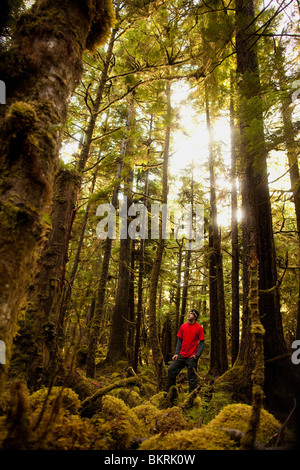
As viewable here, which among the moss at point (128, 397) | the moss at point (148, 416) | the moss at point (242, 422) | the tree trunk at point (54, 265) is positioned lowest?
the moss at point (128, 397)

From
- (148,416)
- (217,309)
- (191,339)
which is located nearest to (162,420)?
(148,416)

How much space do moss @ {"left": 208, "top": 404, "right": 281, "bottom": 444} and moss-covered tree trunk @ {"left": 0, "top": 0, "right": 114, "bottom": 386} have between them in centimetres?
225

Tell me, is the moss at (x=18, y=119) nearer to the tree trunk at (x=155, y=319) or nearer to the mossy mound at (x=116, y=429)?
the mossy mound at (x=116, y=429)

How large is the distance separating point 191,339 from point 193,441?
14.6 ft

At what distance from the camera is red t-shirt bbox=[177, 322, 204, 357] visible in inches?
239

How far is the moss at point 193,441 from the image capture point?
1841 mm

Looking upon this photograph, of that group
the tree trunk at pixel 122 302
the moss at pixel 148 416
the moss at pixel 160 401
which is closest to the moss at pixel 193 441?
the moss at pixel 148 416

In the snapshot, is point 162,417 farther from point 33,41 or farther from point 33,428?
point 33,41

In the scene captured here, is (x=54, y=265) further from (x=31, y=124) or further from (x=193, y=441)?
(x=193, y=441)

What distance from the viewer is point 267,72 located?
17.5ft

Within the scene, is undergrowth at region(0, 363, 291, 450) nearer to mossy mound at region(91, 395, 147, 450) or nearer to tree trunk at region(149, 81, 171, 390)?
mossy mound at region(91, 395, 147, 450)

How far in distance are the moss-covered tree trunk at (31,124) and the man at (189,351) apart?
214 inches
